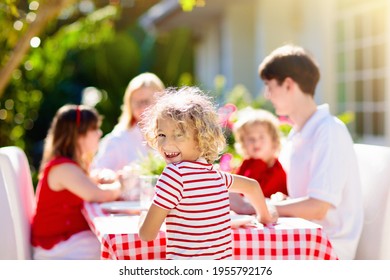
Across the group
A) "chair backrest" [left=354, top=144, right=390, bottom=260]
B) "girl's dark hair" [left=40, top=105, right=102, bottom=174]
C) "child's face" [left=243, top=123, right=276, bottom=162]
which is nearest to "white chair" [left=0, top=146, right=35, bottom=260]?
"girl's dark hair" [left=40, top=105, right=102, bottom=174]

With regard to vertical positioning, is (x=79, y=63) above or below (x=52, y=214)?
above

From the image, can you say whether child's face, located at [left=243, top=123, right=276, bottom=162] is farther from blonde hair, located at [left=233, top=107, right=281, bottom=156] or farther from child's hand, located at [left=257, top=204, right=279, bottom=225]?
child's hand, located at [left=257, top=204, right=279, bottom=225]

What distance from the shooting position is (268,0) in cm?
920

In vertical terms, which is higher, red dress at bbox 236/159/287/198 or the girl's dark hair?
the girl's dark hair

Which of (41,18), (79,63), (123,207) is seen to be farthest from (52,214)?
(79,63)

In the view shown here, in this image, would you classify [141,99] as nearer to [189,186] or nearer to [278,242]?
[278,242]

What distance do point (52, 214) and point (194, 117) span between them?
143cm

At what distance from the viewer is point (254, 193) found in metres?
2.55

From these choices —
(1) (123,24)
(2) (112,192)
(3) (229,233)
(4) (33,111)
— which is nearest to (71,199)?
(2) (112,192)

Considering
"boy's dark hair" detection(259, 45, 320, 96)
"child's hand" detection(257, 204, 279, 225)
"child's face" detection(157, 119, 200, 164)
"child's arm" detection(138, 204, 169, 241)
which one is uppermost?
"boy's dark hair" detection(259, 45, 320, 96)

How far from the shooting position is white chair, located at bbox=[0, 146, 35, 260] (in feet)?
10.0

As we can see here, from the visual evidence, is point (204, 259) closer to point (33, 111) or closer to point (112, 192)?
point (112, 192)

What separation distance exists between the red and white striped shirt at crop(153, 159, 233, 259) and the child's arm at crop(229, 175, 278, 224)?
0.21 meters
